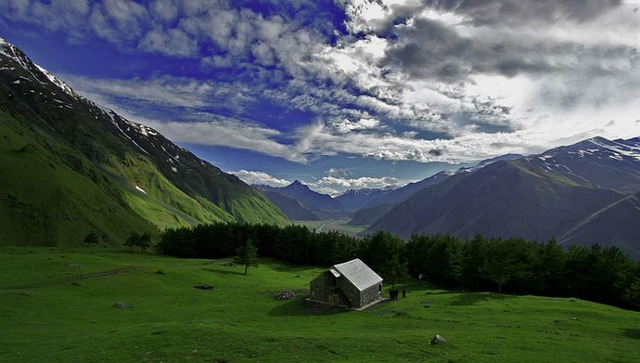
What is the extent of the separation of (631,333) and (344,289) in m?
42.9

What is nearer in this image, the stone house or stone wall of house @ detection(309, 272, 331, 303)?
the stone house

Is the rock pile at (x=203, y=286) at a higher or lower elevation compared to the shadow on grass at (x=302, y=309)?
higher

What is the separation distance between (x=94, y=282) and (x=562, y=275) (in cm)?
11153

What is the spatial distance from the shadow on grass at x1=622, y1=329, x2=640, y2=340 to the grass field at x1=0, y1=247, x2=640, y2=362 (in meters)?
0.54

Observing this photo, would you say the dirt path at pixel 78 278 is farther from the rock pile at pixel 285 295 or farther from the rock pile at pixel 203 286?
the rock pile at pixel 285 295

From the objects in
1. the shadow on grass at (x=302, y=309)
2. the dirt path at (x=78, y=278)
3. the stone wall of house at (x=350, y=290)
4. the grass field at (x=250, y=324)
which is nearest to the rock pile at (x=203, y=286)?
the grass field at (x=250, y=324)

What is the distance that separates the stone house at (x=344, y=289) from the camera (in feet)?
231

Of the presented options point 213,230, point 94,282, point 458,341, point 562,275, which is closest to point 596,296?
point 562,275

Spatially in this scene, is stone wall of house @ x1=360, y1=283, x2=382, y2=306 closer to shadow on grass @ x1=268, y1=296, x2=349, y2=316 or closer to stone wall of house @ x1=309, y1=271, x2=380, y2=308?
stone wall of house @ x1=309, y1=271, x2=380, y2=308

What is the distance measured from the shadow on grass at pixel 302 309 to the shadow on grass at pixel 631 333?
39841 millimetres

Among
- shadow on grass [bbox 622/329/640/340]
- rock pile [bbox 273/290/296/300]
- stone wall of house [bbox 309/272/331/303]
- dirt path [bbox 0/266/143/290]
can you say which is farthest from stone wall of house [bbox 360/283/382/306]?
dirt path [bbox 0/266/143/290]

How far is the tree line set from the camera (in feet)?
291

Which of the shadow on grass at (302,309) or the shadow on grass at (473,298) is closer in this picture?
the shadow on grass at (302,309)

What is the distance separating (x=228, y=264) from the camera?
124312mm
